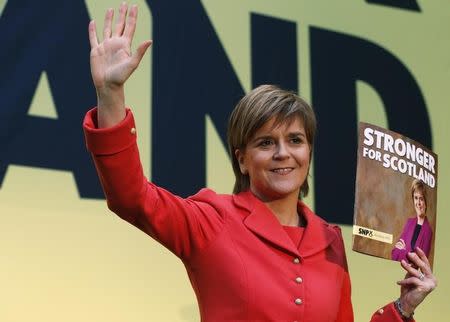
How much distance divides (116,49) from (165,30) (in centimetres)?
142

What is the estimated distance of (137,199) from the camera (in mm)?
1410

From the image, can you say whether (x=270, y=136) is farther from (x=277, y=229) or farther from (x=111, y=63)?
(x=111, y=63)

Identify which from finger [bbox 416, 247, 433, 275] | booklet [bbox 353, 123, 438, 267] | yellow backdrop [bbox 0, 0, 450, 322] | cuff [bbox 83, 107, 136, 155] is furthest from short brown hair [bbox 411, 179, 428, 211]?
yellow backdrop [bbox 0, 0, 450, 322]

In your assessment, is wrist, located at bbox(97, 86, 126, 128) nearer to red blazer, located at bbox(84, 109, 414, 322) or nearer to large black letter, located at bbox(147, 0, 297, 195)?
red blazer, located at bbox(84, 109, 414, 322)

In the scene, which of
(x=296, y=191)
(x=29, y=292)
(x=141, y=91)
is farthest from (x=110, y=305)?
(x=296, y=191)

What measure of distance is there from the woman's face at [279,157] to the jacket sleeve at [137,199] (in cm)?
14

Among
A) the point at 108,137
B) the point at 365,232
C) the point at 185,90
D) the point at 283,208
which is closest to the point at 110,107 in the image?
the point at 108,137

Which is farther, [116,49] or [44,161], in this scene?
[44,161]

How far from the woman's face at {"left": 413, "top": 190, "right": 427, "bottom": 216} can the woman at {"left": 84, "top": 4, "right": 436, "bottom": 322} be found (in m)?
0.09

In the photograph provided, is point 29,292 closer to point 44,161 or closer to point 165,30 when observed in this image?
point 44,161

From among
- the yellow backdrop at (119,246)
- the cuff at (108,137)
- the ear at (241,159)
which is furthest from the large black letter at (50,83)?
the cuff at (108,137)

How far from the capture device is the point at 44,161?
2.55 metres

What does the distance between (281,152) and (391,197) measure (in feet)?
0.81

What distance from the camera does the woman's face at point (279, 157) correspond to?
5.40ft
